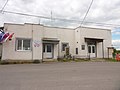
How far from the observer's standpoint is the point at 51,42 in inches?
917

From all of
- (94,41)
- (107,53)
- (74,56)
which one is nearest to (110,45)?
(107,53)

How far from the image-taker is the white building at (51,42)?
20.4 meters

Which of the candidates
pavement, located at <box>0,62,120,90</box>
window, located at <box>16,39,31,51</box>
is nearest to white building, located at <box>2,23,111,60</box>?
window, located at <box>16,39,31,51</box>

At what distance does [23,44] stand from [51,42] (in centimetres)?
452

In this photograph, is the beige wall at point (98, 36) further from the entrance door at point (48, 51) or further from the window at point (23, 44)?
the window at point (23, 44)

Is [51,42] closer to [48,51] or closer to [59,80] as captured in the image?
[48,51]

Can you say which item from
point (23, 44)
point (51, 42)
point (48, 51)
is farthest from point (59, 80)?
point (48, 51)

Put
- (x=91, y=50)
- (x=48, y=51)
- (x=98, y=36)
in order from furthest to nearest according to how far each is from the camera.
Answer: (x=98, y=36)
(x=91, y=50)
(x=48, y=51)

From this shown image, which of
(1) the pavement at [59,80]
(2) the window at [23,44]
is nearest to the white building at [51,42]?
(2) the window at [23,44]

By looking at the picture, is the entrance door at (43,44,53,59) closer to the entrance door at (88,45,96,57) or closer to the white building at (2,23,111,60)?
the white building at (2,23,111,60)

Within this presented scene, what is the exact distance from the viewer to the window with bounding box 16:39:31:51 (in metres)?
20.7

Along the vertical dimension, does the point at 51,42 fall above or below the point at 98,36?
below

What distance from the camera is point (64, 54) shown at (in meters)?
27.2

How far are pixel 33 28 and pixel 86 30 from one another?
1110cm
